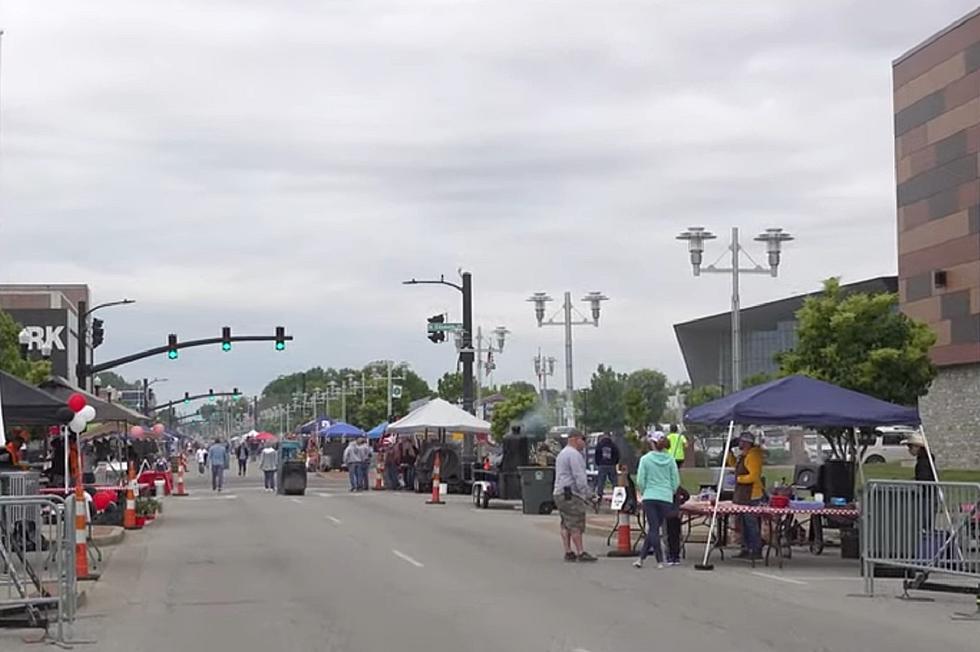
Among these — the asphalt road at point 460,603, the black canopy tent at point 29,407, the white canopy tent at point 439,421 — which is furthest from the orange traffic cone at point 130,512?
the white canopy tent at point 439,421

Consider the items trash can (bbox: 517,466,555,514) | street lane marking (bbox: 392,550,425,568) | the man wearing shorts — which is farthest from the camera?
trash can (bbox: 517,466,555,514)

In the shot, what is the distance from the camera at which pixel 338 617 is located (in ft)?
47.1

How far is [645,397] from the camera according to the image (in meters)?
83.8

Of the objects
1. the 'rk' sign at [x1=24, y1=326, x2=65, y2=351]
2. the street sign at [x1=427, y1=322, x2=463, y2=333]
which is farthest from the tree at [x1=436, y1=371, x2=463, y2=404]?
the street sign at [x1=427, y1=322, x2=463, y2=333]

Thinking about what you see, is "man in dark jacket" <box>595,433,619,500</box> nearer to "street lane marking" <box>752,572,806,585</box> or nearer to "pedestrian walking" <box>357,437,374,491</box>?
"street lane marking" <box>752,572,806,585</box>

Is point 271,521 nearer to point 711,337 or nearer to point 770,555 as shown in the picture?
point 770,555

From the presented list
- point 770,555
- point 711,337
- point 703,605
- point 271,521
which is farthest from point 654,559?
point 711,337

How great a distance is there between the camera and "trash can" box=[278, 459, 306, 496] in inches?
1667

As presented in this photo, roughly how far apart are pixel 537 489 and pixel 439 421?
28.6 feet

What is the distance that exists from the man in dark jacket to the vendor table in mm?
6461

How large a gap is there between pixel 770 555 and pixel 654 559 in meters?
1.98

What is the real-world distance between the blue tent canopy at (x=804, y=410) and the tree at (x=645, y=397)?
4834 cm

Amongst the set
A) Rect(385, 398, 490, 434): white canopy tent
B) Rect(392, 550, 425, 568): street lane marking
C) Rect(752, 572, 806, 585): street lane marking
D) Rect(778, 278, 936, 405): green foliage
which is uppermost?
Rect(778, 278, 936, 405): green foliage

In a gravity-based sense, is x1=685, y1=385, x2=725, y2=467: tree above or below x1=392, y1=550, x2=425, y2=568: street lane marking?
above
